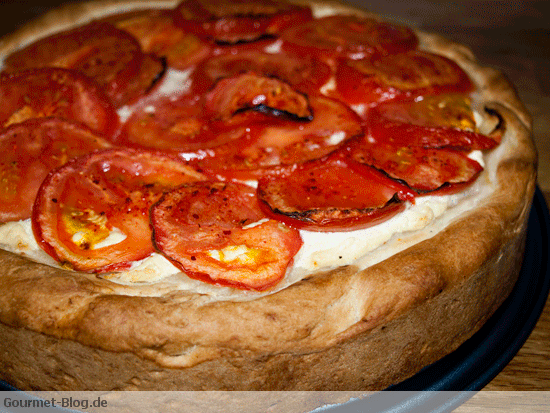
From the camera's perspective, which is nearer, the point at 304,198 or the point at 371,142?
the point at 304,198

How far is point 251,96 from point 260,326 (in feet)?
4.46

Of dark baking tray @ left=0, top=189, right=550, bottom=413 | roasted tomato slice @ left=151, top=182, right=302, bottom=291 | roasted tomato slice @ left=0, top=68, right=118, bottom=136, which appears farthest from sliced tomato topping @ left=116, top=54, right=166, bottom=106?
dark baking tray @ left=0, top=189, right=550, bottom=413

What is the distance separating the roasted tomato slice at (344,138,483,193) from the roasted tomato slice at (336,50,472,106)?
1.50 ft

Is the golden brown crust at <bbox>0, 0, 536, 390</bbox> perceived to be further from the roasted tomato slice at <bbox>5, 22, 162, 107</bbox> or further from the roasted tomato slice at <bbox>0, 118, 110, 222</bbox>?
the roasted tomato slice at <bbox>5, 22, 162, 107</bbox>

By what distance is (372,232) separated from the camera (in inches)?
93.0

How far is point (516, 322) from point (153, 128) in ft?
6.05

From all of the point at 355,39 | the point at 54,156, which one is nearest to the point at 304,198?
the point at 54,156

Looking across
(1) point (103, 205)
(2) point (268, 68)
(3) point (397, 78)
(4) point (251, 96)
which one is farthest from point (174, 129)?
(3) point (397, 78)

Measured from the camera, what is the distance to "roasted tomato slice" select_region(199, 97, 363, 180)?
2.60 meters

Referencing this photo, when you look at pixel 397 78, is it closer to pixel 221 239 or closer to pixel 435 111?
pixel 435 111

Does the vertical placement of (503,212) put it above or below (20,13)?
above

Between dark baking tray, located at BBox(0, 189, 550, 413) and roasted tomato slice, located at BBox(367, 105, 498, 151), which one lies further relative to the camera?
roasted tomato slice, located at BBox(367, 105, 498, 151)

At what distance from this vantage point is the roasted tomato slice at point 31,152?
244 cm

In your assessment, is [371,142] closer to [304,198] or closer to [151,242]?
[304,198]
